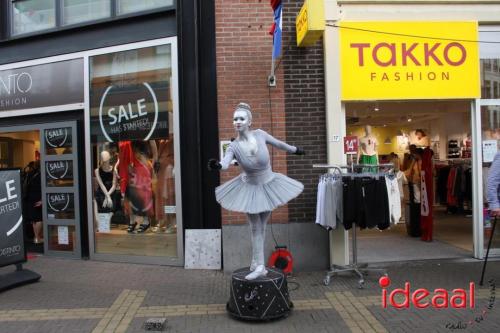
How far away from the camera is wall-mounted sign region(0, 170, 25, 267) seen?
22.9ft

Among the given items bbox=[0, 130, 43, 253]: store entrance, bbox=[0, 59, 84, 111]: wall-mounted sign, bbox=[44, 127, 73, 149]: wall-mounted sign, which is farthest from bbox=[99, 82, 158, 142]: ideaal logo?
bbox=[0, 130, 43, 253]: store entrance

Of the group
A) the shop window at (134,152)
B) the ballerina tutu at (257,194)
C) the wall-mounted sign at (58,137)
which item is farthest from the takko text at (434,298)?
the wall-mounted sign at (58,137)

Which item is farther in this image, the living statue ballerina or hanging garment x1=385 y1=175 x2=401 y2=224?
hanging garment x1=385 y1=175 x2=401 y2=224

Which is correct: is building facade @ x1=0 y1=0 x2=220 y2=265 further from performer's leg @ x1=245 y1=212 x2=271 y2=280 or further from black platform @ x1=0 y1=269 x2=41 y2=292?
performer's leg @ x1=245 y1=212 x2=271 y2=280

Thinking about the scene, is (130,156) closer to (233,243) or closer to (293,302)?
(233,243)

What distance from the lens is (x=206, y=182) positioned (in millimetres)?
7754

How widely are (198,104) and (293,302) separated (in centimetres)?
328

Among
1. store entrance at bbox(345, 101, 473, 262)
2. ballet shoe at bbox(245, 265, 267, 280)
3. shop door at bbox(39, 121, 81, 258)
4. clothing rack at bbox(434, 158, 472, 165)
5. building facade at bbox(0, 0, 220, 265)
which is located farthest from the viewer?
clothing rack at bbox(434, 158, 472, 165)

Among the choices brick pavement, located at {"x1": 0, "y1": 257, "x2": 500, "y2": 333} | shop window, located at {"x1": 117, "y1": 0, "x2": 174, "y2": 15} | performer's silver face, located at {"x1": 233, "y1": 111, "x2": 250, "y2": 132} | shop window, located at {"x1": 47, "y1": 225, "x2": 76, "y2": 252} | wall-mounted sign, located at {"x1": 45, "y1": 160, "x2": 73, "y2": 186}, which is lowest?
brick pavement, located at {"x1": 0, "y1": 257, "x2": 500, "y2": 333}

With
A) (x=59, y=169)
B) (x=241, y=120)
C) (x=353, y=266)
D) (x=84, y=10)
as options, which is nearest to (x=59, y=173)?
(x=59, y=169)

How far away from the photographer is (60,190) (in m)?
8.68

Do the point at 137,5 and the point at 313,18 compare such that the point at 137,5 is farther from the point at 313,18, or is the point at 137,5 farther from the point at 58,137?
the point at 313,18

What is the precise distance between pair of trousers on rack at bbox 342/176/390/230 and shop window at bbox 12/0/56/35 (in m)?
5.90

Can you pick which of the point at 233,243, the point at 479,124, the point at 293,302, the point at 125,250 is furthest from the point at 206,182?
the point at 479,124
